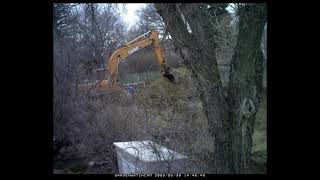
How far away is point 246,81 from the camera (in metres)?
4.48

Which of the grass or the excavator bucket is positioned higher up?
the excavator bucket

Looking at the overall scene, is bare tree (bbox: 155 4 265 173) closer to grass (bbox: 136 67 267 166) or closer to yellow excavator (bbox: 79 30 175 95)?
grass (bbox: 136 67 267 166)

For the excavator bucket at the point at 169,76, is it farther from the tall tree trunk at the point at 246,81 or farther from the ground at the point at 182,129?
the tall tree trunk at the point at 246,81

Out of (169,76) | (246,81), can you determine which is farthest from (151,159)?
(169,76)

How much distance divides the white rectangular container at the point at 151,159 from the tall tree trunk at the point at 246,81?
727mm

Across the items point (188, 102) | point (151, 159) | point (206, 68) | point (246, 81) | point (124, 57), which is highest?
point (124, 57)

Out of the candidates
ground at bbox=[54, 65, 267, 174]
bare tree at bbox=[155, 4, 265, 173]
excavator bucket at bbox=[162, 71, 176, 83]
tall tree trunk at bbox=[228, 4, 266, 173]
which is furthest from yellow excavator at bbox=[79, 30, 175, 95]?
tall tree trunk at bbox=[228, 4, 266, 173]

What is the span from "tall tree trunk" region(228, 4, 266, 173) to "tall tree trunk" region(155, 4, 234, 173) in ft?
0.32

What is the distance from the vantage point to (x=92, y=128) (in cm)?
650

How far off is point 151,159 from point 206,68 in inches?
50.1

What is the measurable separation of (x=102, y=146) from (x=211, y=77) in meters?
2.41

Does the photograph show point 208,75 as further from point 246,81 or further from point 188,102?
point 188,102

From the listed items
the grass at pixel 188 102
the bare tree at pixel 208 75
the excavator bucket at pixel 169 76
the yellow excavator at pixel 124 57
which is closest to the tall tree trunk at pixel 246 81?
the bare tree at pixel 208 75

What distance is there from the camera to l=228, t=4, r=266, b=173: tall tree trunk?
14.4 ft
